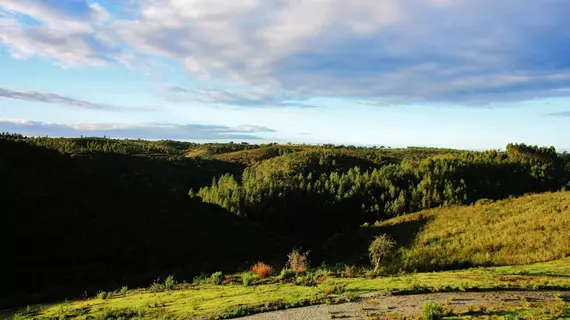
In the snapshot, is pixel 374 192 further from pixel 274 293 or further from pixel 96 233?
pixel 274 293

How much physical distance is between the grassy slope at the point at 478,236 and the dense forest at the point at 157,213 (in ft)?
27.1

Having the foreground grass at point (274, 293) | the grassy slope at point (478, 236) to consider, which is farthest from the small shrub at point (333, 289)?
the grassy slope at point (478, 236)

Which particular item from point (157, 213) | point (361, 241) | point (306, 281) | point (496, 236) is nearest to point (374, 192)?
point (361, 241)

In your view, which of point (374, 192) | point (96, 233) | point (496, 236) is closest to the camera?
point (496, 236)

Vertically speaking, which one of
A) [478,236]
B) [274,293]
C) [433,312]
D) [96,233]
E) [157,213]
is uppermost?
[433,312]

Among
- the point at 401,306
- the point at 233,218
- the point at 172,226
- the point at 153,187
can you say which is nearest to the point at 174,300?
the point at 401,306

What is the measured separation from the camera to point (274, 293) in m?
18.8

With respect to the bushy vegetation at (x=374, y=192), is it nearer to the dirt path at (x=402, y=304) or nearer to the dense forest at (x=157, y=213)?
the dense forest at (x=157, y=213)

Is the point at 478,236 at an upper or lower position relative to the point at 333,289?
lower

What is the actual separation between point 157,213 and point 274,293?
35716 mm

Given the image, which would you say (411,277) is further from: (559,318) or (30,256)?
(30,256)

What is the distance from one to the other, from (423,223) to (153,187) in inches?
1377

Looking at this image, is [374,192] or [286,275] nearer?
[286,275]

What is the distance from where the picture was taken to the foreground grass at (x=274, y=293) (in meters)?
16.9
